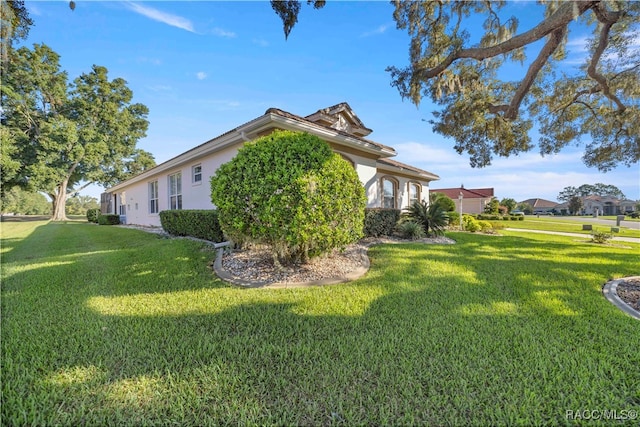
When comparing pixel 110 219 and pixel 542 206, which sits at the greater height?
pixel 542 206

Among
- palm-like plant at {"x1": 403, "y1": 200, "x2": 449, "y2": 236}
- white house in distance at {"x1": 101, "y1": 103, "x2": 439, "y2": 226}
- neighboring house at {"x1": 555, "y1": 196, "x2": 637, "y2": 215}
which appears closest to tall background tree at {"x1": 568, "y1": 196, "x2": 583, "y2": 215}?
neighboring house at {"x1": 555, "y1": 196, "x2": 637, "y2": 215}

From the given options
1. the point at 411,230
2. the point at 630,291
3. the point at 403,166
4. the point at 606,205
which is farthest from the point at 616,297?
the point at 606,205

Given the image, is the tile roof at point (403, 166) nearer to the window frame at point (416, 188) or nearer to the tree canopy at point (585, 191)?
Answer: the window frame at point (416, 188)

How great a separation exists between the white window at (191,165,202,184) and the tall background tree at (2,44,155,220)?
21.8 metres

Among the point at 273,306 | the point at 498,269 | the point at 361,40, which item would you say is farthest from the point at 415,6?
the point at 273,306

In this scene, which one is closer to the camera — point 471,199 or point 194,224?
point 194,224

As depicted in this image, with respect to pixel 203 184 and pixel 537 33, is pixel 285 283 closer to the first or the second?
pixel 203 184

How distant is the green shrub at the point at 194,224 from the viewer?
792 centimetres

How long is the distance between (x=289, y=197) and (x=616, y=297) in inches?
231

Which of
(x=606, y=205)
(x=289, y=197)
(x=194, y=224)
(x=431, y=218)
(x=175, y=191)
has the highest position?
(x=175, y=191)

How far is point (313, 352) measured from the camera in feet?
8.89

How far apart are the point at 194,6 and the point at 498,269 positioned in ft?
31.2

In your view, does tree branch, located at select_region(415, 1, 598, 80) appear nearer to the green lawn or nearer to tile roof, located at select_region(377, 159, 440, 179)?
tile roof, located at select_region(377, 159, 440, 179)

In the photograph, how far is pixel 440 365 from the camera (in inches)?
98.6
